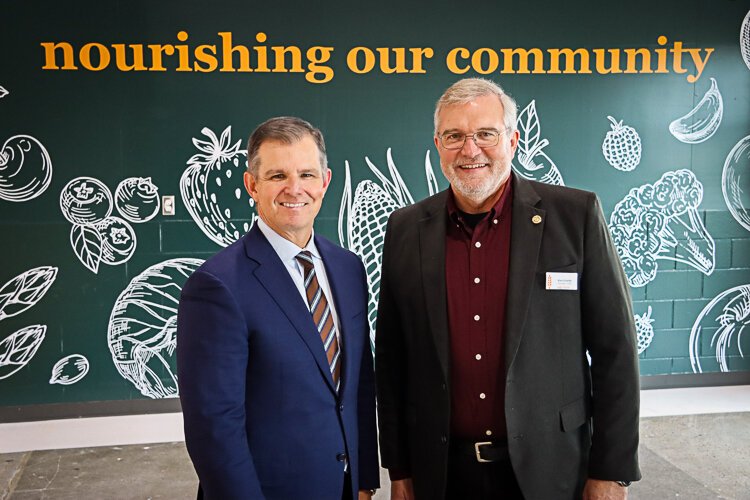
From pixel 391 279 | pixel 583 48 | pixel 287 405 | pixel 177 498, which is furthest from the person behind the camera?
pixel 583 48

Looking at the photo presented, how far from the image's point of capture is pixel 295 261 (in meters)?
1.90

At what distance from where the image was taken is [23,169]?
4691 mm

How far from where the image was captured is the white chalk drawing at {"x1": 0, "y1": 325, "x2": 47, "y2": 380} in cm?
477

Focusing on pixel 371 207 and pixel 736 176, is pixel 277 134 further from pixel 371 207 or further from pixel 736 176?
pixel 736 176

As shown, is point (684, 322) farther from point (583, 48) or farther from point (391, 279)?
point (391, 279)

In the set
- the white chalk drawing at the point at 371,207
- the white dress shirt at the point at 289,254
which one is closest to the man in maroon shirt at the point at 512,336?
the white dress shirt at the point at 289,254

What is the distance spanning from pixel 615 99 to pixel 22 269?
4.29 metres

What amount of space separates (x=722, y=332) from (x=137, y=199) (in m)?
4.42

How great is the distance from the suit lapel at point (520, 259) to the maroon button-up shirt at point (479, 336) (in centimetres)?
4

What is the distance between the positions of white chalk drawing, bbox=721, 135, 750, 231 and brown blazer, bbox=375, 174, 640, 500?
3874 millimetres

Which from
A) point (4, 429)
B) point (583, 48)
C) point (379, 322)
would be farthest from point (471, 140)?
point (4, 429)

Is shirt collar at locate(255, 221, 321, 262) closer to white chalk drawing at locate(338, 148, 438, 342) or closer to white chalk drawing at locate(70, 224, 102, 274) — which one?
white chalk drawing at locate(338, 148, 438, 342)

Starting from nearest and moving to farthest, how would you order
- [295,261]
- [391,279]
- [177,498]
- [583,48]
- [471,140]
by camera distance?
[295,261]
[471,140]
[391,279]
[177,498]
[583,48]

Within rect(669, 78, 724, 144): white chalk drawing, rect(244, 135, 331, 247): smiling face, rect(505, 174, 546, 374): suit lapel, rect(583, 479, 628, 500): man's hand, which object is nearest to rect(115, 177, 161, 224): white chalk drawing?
rect(244, 135, 331, 247): smiling face
